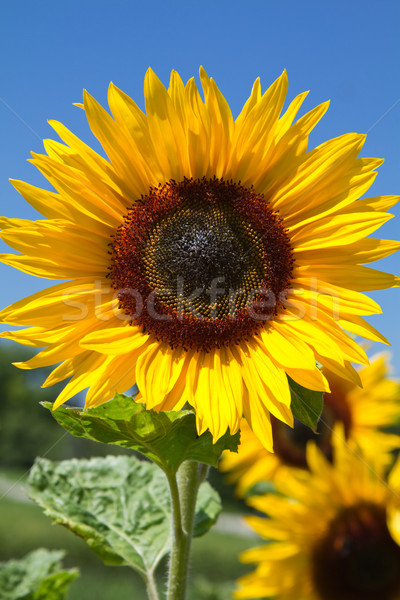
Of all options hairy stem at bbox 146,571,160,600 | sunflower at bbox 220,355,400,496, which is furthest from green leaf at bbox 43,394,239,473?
sunflower at bbox 220,355,400,496

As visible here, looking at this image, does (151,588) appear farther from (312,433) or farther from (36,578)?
(312,433)

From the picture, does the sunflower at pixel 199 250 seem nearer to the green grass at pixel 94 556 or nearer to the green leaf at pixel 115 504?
the green leaf at pixel 115 504

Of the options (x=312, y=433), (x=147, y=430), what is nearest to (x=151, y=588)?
(x=147, y=430)

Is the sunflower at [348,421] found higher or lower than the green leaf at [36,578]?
higher

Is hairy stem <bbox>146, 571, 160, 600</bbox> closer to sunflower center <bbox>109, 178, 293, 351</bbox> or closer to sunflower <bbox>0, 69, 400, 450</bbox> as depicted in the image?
sunflower <bbox>0, 69, 400, 450</bbox>

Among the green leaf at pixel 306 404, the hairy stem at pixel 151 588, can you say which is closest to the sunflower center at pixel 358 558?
the hairy stem at pixel 151 588

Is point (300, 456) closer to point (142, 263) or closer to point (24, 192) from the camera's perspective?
point (142, 263)
